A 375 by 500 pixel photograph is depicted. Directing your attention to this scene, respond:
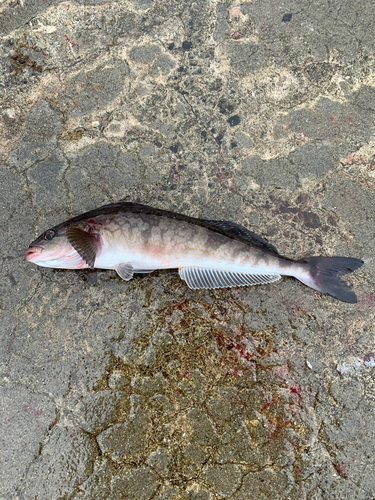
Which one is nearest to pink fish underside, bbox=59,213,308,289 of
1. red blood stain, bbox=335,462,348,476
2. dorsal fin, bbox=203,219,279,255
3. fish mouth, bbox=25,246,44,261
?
dorsal fin, bbox=203,219,279,255

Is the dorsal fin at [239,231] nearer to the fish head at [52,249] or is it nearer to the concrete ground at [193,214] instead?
the concrete ground at [193,214]

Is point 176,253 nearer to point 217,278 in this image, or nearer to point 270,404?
point 217,278

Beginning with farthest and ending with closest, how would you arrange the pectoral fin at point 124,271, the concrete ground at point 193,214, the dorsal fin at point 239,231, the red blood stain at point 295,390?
the dorsal fin at point 239,231 → the pectoral fin at point 124,271 → the red blood stain at point 295,390 → the concrete ground at point 193,214

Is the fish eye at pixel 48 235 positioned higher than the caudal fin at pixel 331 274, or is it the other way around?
the fish eye at pixel 48 235

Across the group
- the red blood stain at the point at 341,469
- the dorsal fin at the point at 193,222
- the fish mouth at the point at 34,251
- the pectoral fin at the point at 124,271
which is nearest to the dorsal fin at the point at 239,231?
the dorsal fin at the point at 193,222

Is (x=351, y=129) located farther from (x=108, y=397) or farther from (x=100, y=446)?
(x=100, y=446)

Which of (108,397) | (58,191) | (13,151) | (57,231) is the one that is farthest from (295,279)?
(13,151)

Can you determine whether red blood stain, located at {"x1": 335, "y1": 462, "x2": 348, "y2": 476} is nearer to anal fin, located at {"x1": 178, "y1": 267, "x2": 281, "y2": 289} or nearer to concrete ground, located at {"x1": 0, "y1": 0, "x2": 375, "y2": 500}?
concrete ground, located at {"x1": 0, "y1": 0, "x2": 375, "y2": 500}

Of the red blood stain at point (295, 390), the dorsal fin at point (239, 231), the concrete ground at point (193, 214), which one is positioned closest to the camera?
the concrete ground at point (193, 214)

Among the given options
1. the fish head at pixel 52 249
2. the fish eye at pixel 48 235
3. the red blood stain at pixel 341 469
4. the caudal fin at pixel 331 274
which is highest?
the fish eye at pixel 48 235
